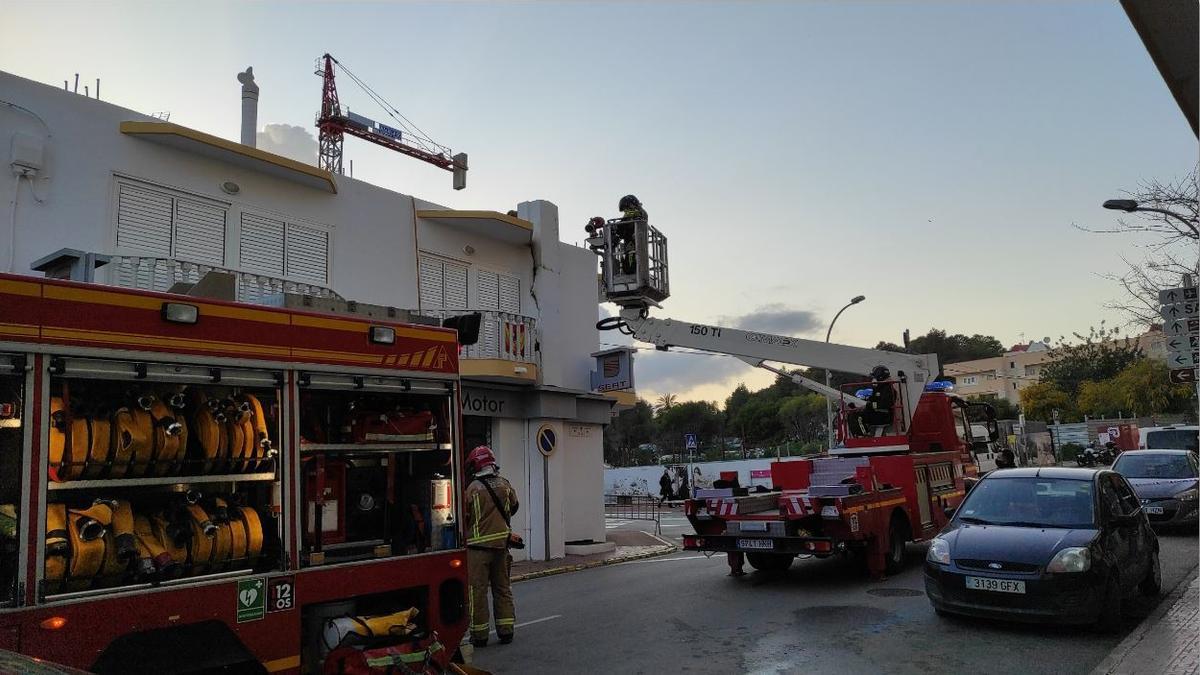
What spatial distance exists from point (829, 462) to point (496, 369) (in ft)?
21.0

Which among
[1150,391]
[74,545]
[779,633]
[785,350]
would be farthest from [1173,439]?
[1150,391]

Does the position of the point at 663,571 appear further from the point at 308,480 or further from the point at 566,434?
the point at 308,480

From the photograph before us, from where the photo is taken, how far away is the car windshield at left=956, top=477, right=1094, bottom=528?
310 inches

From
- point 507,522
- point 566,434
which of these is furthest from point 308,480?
point 566,434

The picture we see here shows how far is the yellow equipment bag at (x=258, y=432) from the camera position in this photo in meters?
4.57

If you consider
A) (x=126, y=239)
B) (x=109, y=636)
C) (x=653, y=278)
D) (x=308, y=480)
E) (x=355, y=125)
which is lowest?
(x=109, y=636)

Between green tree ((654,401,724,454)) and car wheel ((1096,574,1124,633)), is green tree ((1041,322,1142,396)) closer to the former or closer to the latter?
green tree ((654,401,724,454))

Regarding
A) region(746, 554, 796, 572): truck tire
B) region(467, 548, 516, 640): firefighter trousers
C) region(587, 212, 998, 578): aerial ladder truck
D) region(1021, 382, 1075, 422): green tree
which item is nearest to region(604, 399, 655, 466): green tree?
region(1021, 382, 1075, 422): green tree

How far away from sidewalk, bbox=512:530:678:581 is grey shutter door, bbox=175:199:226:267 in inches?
283

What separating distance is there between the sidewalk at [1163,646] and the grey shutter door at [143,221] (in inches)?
496

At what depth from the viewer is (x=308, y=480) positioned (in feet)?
15.9

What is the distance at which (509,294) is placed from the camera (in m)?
17.2

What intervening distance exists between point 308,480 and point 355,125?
35.4 meters

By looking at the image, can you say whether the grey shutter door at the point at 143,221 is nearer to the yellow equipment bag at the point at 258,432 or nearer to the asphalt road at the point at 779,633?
the asphalt road at the point at 779,633
